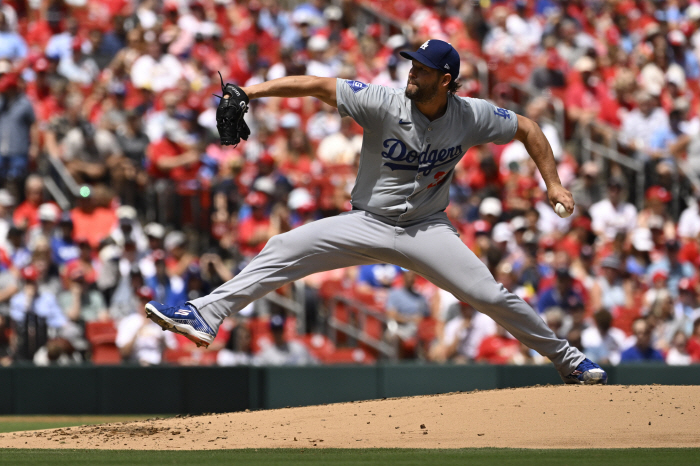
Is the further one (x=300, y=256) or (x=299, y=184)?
(x=299, y=184)

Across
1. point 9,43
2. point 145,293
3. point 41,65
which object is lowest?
point 145,293

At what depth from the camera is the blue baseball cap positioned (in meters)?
6.51

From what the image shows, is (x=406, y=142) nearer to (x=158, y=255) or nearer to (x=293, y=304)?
(x=293, y=304)

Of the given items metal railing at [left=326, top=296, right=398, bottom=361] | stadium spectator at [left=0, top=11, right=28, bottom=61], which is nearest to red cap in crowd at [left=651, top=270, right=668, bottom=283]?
metal railing at [left=326, top=296, right=398, bottom=361]

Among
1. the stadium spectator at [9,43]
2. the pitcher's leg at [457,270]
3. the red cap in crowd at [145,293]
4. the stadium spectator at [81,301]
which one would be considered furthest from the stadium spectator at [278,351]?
the stadium spectator at [9,43]

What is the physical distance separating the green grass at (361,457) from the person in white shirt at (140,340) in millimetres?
4213

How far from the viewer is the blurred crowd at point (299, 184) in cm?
1105

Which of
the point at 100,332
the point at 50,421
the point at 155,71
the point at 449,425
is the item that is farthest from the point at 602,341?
the point at 155,71

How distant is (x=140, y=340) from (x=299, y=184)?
125 inches

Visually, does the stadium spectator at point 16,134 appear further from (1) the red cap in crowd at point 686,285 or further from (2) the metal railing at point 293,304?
(1) the red cap in crowd at point 686,285

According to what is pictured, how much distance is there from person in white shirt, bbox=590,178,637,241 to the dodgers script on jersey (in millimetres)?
6771

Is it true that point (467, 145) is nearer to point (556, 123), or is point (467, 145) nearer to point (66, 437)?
point (66, 437)

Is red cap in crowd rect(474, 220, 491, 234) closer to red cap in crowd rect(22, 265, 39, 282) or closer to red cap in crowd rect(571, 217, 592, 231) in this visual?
red cap in crowd rect(571, 217, 592, 231)

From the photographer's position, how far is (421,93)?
6.57 metres
